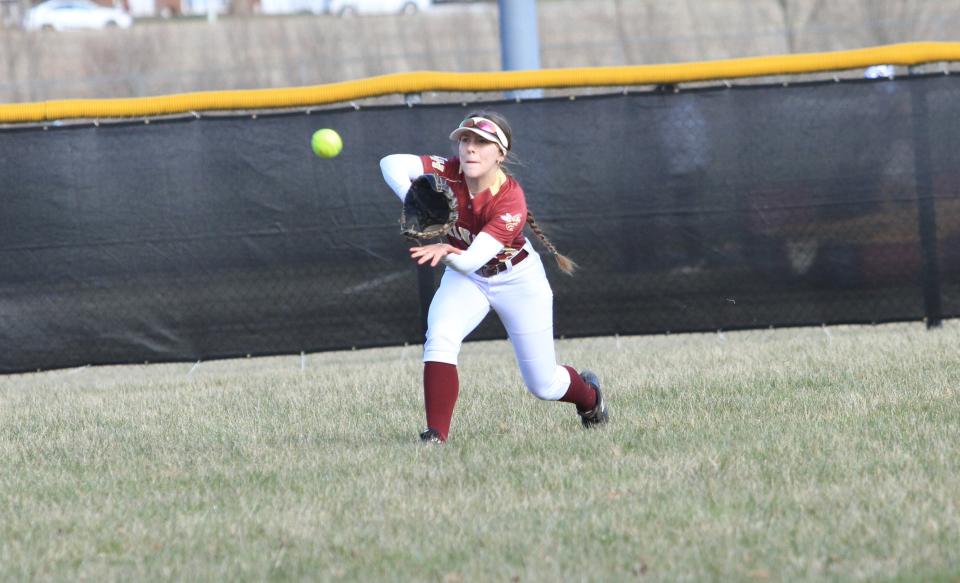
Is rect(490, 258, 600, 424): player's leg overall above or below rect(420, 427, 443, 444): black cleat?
above

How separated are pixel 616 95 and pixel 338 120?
184 cm

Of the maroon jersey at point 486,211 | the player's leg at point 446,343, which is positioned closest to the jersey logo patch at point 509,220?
the maroon jersey at point 486,211

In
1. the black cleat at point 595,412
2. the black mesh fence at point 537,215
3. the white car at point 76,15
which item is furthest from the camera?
the white car at point 76,15

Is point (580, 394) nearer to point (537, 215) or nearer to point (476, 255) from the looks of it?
point (476, 255)

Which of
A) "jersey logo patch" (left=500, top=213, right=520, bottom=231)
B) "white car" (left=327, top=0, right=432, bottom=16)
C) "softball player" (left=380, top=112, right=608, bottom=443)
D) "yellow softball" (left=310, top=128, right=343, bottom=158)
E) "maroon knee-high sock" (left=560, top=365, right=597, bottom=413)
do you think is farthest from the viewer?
"white car" (left=327, top=0, right=432, bottom=16)

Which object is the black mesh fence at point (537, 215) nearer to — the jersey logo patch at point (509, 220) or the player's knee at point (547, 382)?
the player's knee at point (547, 382)

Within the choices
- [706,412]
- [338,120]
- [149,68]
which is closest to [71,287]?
[338,120]

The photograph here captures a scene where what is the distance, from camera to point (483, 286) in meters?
6.18

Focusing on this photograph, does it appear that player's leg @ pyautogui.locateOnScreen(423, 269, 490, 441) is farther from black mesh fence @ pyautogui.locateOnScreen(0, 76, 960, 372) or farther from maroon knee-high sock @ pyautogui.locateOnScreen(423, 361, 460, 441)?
black mesh fence @ pyautogui.locateOnScreen(0, 76, 960, 372)

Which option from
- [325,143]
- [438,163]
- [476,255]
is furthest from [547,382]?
[325,143]

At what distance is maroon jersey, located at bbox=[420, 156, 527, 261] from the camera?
229 inches

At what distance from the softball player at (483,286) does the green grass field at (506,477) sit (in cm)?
25

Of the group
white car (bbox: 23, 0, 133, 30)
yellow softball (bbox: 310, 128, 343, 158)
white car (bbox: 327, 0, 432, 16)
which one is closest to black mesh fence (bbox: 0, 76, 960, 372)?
yellow softball (bbox: 310, 128, 343, 158)

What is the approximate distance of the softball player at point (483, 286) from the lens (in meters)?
5.91
